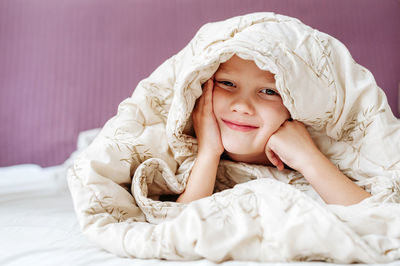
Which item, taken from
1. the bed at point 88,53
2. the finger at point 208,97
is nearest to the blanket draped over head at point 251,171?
the finger at point 208,97

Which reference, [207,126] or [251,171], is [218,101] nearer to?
[207,126]

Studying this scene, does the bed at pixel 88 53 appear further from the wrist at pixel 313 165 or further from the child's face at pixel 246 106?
the wrist at pixel 313 165

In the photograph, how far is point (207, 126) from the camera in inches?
33.7

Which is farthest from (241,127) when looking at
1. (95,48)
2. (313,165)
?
(95,48)

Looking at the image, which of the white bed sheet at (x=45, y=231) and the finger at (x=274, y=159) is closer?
the white bed sheet at (x=45, y=231)

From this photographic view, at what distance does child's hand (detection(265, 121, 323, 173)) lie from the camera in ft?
2.60

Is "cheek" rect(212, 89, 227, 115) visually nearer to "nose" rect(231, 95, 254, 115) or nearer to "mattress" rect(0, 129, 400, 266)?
"nose" rect(231, 95, 254, 115)

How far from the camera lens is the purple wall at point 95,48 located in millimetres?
1434

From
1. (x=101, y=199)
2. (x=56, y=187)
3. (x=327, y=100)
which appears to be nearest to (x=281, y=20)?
(x=327, y=100)

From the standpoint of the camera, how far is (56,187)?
1.11m

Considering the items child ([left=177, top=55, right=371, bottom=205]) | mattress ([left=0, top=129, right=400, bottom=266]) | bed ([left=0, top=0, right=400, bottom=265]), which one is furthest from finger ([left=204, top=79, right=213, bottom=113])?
bed ([left=0, top=0, right=400, bottom=265])

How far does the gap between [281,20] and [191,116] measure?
298mm

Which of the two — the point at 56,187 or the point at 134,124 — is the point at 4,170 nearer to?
the point at 56,187

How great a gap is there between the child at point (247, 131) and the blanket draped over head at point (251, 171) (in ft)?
0.11
